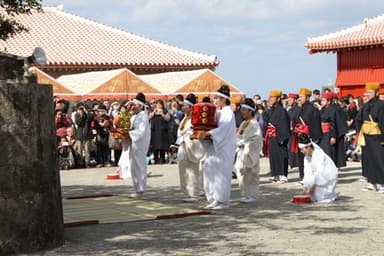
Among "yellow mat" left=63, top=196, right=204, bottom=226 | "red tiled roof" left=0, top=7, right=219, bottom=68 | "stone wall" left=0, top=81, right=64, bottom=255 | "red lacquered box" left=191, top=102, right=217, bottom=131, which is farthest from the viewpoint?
"red tiled roof" left=0, top=7, right=219, bottom=68

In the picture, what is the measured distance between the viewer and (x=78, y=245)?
26.2 ft

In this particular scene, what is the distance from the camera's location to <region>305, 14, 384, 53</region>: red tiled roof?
28.2m

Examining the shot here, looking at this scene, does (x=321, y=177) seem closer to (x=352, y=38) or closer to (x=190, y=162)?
(x=190, y=162)

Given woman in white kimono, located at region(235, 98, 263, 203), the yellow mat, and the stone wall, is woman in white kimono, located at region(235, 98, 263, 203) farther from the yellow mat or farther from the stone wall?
the stone wall

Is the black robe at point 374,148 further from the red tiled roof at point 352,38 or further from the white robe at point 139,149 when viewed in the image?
the red tiled roof at point 352,38

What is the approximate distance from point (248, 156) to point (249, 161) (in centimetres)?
8

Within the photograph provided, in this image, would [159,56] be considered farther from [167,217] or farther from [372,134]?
[167,217]

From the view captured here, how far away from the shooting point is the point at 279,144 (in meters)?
15.0

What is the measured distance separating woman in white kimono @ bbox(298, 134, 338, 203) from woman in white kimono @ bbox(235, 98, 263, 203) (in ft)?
2.40

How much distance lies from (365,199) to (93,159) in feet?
32.8

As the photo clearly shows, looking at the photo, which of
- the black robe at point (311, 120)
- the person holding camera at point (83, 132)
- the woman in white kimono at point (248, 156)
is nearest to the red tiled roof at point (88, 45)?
the person holding camera at point (83, 132)

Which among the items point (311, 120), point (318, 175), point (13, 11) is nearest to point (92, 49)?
point (311, 120)

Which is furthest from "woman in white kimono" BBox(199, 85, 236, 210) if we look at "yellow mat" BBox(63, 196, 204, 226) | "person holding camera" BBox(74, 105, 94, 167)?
"person holding camera" BBox(74, 105, 94, 167)

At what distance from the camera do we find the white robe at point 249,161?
1180 cm
